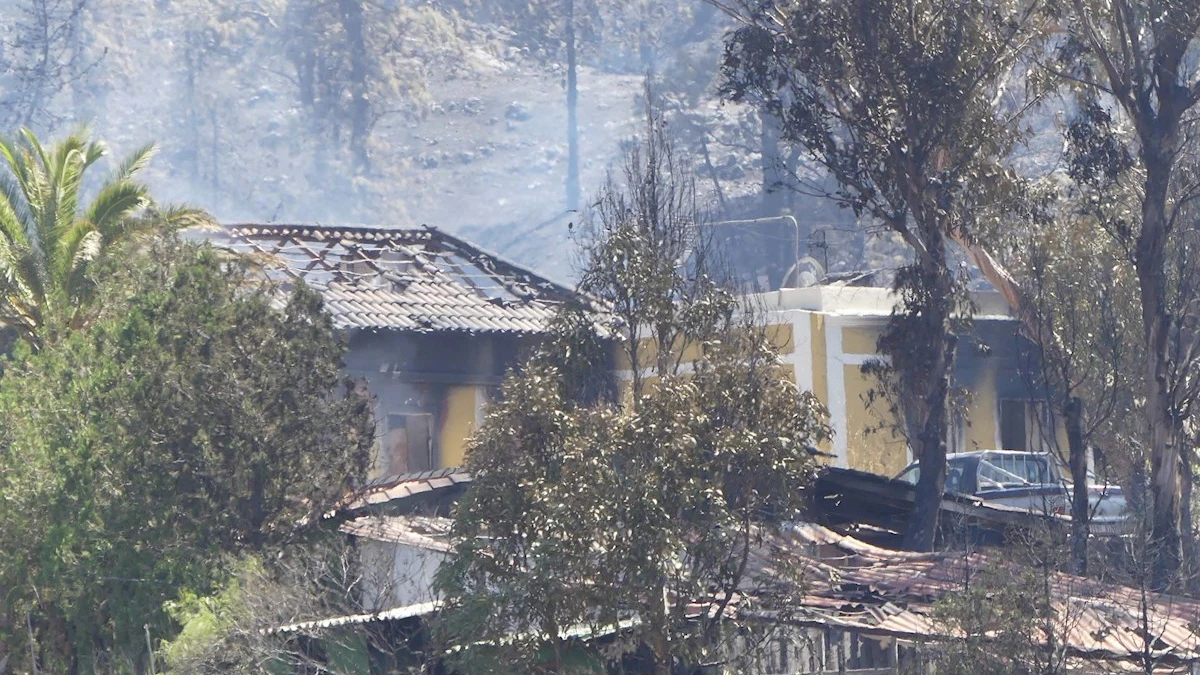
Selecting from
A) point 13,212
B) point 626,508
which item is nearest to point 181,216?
point 13,212

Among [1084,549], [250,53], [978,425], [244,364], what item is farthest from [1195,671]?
[250,53]

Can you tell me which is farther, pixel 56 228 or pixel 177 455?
pixel 56 228

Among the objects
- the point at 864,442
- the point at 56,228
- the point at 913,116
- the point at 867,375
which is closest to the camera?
the point at 913,116

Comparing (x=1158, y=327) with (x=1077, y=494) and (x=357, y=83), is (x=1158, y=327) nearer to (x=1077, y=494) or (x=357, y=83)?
(x=1077, y=494)

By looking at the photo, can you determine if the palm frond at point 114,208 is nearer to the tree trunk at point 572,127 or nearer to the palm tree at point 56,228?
the palm tree at point 56,228

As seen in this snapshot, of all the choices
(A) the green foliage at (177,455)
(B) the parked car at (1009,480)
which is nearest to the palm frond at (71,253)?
(A) the green foliage at (177,455)

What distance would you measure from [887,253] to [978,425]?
91.1 ft

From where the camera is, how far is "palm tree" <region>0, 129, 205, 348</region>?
2003 centimetres

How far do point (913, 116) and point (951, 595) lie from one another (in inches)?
298

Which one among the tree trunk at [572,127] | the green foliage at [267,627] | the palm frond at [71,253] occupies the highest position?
the tree trunk at [572,127]

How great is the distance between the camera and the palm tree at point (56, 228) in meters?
20.0

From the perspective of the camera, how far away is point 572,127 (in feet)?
313

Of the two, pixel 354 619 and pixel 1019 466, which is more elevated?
pixel 1019 466

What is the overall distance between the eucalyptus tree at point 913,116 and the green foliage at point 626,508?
5967mm
